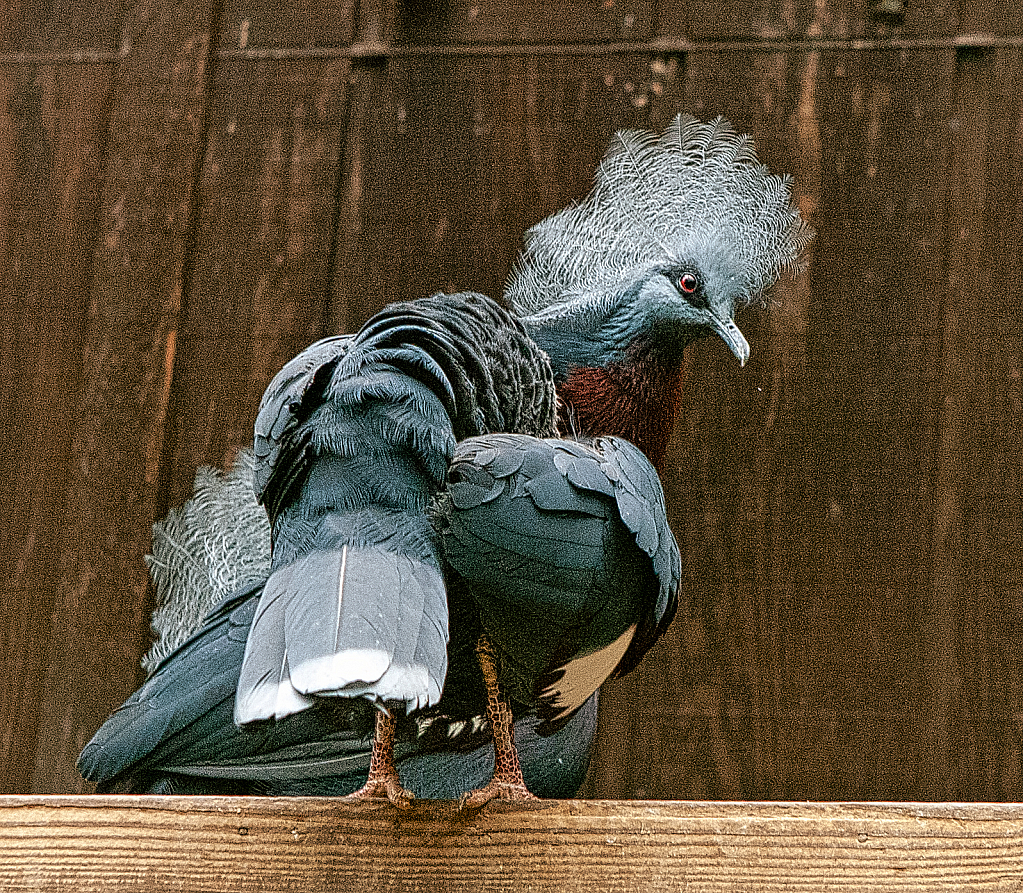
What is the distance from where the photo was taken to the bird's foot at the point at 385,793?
1104 mm

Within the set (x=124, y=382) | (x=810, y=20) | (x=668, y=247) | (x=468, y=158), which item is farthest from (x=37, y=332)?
(x=810, y=20)

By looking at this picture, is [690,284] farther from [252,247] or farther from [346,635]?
[346,635]

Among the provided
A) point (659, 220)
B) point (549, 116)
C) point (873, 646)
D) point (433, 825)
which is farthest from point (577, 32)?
point (433, 825)

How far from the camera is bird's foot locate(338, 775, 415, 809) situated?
1.10m

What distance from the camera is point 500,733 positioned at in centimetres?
132

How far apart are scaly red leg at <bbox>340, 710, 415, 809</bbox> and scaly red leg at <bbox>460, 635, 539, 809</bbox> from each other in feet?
0.36

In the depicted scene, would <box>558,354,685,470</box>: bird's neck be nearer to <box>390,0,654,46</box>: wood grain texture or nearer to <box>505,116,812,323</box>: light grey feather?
<box>505,116,812,323</box>: light grey feather

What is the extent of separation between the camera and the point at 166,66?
2121 millimetres

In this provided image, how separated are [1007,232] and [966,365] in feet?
0.77

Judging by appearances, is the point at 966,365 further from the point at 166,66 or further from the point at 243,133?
the point at 166,66

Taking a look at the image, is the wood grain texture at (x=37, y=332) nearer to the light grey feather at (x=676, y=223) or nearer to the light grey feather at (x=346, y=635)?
the light grey feather at (x=676, y=223)

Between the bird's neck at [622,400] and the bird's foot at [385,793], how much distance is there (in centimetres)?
69

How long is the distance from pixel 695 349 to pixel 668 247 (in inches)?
12.3

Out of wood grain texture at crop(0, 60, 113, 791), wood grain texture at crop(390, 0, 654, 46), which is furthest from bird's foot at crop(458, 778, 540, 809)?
wood grain texture at crop(390, 0, 654, 46)
